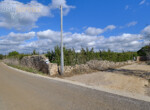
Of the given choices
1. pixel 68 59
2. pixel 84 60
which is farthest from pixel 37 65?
pixel 84 60

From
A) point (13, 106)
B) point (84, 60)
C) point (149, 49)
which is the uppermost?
point (149, 49)

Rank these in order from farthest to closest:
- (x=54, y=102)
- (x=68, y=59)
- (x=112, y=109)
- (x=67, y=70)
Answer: (x=68, y=59), (x=67, y=70), (x=54, y=102), (x=112, y=109)

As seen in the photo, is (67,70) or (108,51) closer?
(67,70)

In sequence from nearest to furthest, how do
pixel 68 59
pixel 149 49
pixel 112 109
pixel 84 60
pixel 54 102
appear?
pixel 112 109, pixel 54 102, pixel 149 49, pixel 68 59, pixel 84 60

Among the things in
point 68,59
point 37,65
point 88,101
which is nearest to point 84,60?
point 68,59

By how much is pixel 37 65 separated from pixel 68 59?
456cm

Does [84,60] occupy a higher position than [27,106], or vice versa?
[84,60]

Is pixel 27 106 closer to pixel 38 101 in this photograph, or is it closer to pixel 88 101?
pixel 38 101

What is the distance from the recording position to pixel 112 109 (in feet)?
11.3

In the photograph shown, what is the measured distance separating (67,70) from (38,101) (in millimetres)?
7629

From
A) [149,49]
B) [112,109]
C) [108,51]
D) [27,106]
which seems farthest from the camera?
[108,51]

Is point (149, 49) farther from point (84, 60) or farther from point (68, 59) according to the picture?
point (68, 59)

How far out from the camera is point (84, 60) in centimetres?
1477

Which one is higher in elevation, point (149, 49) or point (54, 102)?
point (149, 49)
